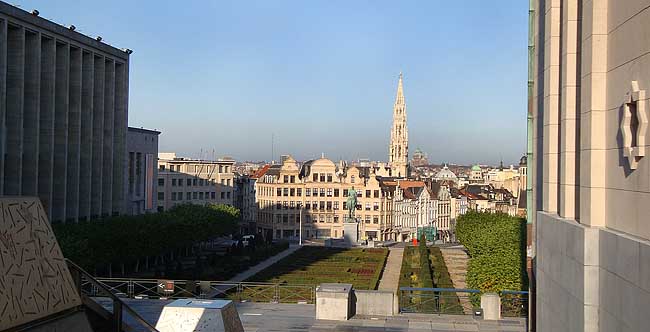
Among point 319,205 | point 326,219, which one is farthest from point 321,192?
point 326,219

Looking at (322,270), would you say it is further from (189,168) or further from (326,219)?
(189,168)

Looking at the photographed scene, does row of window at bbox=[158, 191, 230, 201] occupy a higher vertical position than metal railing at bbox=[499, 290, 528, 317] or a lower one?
higher

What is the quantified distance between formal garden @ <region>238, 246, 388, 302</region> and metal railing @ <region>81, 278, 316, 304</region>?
7.8 inches

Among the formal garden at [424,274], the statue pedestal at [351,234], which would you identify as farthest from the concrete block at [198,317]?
the statue pedestal at [351,234]

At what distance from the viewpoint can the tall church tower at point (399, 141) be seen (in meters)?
149

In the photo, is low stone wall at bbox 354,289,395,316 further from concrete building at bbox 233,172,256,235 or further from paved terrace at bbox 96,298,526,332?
concrete building at bbox 233,172,256,235

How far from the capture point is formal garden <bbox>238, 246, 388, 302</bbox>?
4425 centimetres

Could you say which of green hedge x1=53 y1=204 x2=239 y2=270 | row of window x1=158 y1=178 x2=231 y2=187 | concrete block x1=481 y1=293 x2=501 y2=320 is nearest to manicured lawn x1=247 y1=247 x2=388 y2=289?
green hedge x1=53 y1=204 x2=239 y2=270

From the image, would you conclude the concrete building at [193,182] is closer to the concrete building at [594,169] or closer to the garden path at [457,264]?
the garden path at [457,264]

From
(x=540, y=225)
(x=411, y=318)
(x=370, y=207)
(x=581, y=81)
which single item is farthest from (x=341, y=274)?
(x=370, y=207)

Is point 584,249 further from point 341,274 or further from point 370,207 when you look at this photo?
point 370,207

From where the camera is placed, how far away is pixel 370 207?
99.1 meters

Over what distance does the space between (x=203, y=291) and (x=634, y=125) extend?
22517mm

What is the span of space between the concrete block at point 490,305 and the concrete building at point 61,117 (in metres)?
32.2
